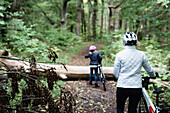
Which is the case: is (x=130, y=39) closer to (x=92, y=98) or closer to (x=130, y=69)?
(x=130, y=69)

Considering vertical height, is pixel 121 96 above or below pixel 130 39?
below

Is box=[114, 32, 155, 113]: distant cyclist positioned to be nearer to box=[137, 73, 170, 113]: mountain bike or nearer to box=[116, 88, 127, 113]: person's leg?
box=[116, 88, 127, 113]: person's leg

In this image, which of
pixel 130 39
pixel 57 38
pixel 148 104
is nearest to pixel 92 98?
pixel 148 104

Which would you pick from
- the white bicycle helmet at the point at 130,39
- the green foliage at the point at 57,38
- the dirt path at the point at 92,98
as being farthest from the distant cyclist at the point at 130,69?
the green foliage at the point at 57,38

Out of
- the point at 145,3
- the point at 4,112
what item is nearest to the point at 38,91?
the point at 4,112

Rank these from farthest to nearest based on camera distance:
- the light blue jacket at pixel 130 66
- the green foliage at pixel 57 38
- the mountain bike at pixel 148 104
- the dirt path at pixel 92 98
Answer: the green foliage at pixel 57 38 < the dirt path at pixel 92 98 < the light blue jacket at pixel 130 66 < the mountain bike at pixel 148 104

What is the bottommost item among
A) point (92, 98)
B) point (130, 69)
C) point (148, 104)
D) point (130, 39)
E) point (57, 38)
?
point (92, 98)

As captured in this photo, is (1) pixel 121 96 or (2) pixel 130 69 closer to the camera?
(2) pixel 130 69

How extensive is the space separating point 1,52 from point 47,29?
1069cm

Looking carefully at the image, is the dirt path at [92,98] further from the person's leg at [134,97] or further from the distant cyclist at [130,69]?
the distant cyclist at [130,69]

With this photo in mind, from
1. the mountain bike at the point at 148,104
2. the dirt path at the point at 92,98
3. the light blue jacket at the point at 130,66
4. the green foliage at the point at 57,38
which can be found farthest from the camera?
the green foliage at the point at 57,38

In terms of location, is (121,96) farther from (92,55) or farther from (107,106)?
(92,55)

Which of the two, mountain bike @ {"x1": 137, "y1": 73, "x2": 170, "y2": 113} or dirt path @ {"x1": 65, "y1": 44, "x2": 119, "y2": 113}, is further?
dirt path @ {"x1": 65, "y1": 44, "x2": 119, "y2": 113}

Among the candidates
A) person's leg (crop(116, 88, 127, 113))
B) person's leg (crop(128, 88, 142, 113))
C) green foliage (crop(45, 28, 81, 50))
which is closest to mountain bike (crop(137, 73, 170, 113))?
person's leg (crop(128, 88, 142, 113))
